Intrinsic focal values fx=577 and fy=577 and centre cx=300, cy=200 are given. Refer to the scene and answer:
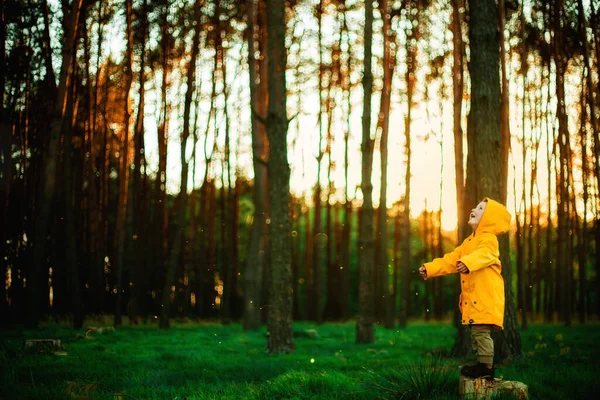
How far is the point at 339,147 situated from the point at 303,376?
17.1m

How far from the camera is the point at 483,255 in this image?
17.4 ft

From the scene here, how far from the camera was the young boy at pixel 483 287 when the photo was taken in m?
5.21

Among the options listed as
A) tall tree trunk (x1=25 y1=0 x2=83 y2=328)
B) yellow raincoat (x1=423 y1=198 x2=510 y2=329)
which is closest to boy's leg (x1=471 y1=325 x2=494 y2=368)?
yellow raincoat (x1=423 y1=198 x2=510 y2=329)

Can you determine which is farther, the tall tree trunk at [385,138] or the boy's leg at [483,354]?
the tall tree trunk at [385,138]

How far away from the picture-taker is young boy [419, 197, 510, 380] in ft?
17.1

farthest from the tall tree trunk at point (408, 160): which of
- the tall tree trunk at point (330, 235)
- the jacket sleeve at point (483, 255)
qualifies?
the jacket sleeve at point (483, 255)

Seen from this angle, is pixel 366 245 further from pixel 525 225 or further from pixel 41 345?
pixel 525 225

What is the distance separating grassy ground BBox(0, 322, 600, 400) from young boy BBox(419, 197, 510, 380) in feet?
1.60

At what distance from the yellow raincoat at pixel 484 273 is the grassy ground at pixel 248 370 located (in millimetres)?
798

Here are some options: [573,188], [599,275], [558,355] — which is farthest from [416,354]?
[573,188]

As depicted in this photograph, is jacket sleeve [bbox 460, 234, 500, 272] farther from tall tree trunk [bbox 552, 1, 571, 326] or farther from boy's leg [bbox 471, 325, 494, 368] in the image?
tall tree trunk [bbox 552, 1, 571, 326]

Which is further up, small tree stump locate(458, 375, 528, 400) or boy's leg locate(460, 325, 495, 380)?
boy's leg locate(460, 325, 495, 380)

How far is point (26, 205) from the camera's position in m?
18.6

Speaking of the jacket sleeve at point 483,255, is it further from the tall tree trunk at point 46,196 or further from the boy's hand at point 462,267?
the tall tree trunk at point 46,196
